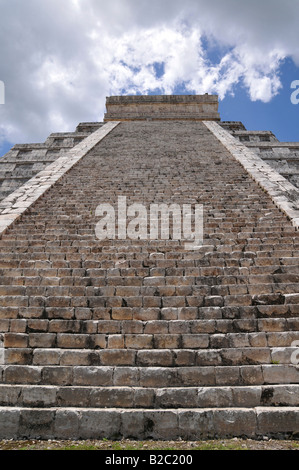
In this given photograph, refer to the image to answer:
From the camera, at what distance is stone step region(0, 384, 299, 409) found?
3139 mm

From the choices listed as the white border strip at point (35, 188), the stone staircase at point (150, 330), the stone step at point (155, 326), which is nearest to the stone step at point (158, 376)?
the stone staircase at point (150, 330)

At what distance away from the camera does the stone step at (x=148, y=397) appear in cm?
314

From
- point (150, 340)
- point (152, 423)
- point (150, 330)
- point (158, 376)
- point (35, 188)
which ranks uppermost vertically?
point (35, 188)

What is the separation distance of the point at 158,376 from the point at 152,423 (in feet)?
1.49

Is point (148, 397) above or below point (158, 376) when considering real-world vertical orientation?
below

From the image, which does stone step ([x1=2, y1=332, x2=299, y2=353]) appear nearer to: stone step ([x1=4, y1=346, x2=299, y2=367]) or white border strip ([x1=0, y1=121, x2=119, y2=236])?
stone step ([x1=4, y1=346, x2=299, y2=367])

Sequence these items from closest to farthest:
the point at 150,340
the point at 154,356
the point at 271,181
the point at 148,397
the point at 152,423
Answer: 1. the point at 152,423
2. the point at 148,397
3. the point at 154,356
4. the point at 150,340
5. the point at 271,181

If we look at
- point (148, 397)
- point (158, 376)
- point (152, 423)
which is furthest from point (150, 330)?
point (152, 423)

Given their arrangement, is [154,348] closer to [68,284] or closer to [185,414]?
[185,414]

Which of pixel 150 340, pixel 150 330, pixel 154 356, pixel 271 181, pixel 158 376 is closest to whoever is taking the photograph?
pixel 158 376

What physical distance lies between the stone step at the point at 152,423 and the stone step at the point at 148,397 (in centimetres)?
11

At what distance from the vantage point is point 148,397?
3.18 meters

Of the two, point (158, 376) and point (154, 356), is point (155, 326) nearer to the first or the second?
point (154, 356)

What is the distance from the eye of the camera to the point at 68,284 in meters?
4.58
